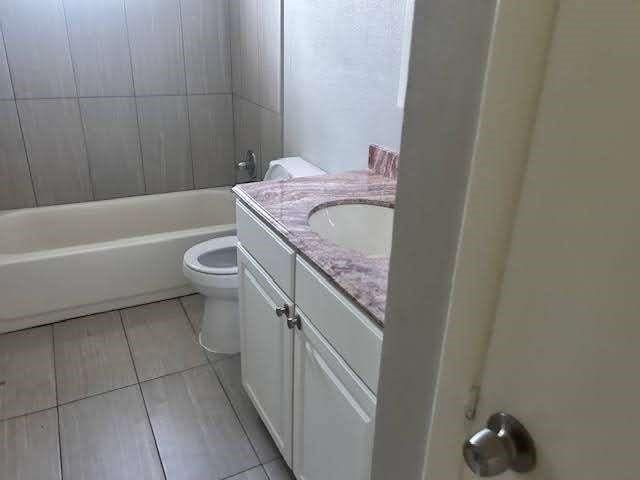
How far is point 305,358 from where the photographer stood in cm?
128

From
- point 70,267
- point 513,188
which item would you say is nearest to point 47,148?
point 70,267

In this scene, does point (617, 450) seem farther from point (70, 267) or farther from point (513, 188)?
point (70, 267)

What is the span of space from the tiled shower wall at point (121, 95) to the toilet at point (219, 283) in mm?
461

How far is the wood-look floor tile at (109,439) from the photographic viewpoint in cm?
164

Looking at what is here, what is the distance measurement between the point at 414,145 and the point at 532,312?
246 mm

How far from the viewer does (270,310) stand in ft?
4.81

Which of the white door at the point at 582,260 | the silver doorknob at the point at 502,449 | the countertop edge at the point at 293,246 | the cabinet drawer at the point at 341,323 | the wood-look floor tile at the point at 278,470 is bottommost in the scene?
the wood-look floor tile at the point at 278,470

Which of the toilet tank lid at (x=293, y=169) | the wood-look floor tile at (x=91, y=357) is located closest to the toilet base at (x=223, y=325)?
the wood-look floor tile at (x=91, y=357)

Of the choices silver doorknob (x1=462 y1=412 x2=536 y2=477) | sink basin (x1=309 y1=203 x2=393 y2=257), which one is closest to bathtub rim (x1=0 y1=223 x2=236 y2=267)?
sink basin (x1=309 y1=203 x2=393 y2=257)

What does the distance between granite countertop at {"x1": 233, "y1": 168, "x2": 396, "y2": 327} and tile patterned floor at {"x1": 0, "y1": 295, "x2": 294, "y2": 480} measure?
89 centimetres

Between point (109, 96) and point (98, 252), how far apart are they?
1.02 m

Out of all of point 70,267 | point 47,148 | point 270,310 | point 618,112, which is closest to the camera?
point 618,112

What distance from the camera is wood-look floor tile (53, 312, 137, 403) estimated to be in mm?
2025

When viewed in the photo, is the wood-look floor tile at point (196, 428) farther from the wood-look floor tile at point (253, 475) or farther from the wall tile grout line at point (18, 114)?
the wall tile grout line at point (18, 114)
